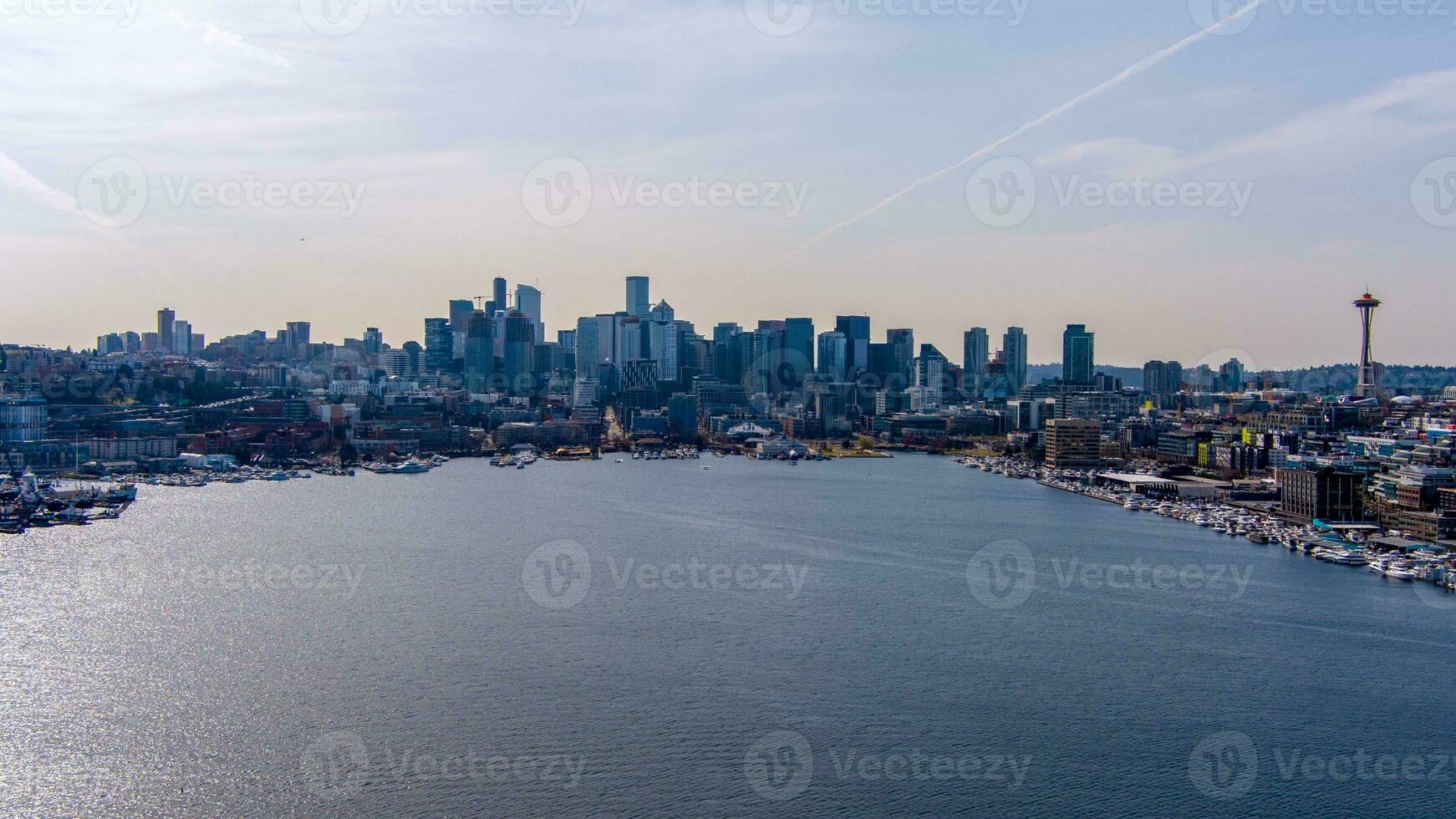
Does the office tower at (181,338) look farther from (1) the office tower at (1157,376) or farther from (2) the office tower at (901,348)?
(1) the office tower at (1157,376)

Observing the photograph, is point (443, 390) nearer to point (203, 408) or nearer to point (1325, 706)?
point (203, 408)

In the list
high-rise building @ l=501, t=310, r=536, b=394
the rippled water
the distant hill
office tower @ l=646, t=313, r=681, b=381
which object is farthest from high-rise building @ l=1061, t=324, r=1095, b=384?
the rippled water

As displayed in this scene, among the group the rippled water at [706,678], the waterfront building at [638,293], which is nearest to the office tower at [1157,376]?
the waterfront building at [638,293]

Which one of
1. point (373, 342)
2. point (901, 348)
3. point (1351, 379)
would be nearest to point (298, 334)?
point (373, 342)

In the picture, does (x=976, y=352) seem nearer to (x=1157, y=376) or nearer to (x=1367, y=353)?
(x=1157, y=376)

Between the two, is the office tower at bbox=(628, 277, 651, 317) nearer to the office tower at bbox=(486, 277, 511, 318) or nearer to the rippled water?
the office tower at bbox=(486, 277, 511, 318)
